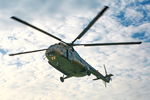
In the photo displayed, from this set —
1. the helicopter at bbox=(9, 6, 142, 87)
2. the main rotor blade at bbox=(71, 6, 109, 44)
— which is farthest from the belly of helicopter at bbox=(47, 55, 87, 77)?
the main rotor blade at bbox=(71, 6, 109, 44)

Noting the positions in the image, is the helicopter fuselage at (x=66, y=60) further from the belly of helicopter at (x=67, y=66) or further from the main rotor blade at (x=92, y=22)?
the main rotor blade at (x=92, y=22)

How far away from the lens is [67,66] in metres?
24.5

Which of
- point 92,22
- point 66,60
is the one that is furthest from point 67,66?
point 92,22

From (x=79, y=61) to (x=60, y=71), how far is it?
2.46 m

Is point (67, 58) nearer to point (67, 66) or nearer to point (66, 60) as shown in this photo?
point (66, 60)

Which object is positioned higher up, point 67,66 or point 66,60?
point 66,60

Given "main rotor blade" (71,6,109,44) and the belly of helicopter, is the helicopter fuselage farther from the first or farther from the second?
"main rotor blade" (71,6,109,44)

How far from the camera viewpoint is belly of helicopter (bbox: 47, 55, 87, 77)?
2312 centimetres

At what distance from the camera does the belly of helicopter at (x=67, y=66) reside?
23.1m

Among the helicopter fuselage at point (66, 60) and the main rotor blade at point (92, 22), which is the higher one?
the main rotor blade at point (92, 22)

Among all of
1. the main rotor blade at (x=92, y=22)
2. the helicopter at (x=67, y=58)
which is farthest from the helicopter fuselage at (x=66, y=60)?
the main rotor blade at (x=92, y=22)

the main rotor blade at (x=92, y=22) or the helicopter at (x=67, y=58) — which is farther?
the helicopter at (x=67, y=58)

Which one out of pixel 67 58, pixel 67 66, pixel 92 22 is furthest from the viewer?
pixel 67 66

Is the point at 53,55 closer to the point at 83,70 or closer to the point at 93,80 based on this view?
the point at 83,70
